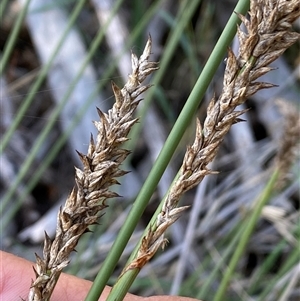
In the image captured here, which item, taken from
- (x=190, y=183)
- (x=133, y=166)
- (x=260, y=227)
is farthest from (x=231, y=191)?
(x=190, y=183)

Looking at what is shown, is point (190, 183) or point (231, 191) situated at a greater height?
point (190, 183)

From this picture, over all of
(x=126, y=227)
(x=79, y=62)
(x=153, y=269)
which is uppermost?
(x=79, y=62)

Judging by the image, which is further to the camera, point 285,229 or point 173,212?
point 285,229

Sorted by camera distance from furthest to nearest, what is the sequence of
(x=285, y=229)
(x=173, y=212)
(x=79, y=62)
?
(x=79, y=62), (x=285, y=229), (x=173, y=212)

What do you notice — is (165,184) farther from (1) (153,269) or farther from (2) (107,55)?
(2) (107,55)
